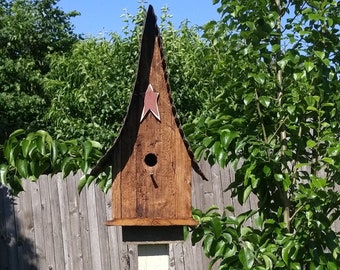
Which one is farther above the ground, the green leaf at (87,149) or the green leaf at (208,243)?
the green leaf at (87,149)

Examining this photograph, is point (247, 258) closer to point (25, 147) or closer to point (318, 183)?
point (318, 183)

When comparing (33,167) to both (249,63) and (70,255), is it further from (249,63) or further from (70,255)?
(70,255)

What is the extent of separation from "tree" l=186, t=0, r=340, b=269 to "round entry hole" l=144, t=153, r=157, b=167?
0.32 metres

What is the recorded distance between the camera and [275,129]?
9.75 feet

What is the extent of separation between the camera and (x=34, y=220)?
529 cm

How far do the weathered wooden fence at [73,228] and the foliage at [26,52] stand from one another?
6.16 m

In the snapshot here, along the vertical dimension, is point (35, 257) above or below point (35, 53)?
below

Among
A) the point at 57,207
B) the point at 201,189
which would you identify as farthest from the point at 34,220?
the point at 201,189

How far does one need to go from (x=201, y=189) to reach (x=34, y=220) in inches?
45.7

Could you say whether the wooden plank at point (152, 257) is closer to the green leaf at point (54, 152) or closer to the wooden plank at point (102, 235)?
the green leaf at point (54, 152)

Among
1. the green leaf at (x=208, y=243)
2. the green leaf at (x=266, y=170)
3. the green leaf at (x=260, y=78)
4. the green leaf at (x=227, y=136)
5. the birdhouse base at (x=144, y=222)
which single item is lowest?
the green leaf at (x=208, y=243)

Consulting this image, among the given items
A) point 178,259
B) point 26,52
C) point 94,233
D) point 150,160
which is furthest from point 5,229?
point 26,52

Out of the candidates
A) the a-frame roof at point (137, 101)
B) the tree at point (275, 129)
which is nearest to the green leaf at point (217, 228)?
the tree at point (275, 129)

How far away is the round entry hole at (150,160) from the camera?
2412mm
